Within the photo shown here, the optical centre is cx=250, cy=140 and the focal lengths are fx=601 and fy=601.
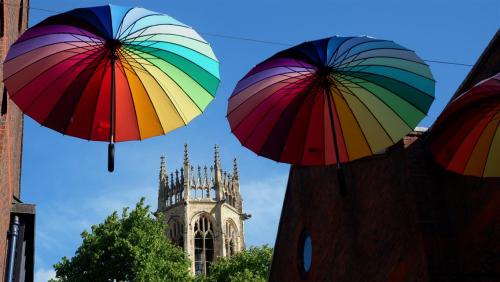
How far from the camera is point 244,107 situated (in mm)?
8023

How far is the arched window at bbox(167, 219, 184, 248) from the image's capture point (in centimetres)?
8178

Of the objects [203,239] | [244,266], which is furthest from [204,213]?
[244,266]

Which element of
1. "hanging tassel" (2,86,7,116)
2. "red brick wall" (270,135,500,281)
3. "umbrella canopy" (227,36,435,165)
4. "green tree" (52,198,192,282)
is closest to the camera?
"umbrella canopy" (227,36,435,165)

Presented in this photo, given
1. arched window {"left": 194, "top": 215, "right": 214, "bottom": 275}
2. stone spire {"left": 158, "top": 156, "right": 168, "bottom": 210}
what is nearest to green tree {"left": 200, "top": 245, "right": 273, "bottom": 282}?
arched window {"left": 194, "top": 215, "right": 214, "bottom": 275}

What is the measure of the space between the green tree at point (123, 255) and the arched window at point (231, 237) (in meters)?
39.1

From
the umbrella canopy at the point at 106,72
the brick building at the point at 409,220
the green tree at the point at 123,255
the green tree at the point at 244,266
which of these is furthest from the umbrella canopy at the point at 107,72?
the green tree at the point at 244,266

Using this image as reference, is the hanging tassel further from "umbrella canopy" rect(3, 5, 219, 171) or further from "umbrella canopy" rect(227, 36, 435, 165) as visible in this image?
"umbrella canopy" rect(227, 36, 435, 165)

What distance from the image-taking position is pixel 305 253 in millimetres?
19625

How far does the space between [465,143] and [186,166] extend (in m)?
77.6

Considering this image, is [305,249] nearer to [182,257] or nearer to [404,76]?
[404,76]

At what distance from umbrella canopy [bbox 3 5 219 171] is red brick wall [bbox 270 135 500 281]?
6.96 metres

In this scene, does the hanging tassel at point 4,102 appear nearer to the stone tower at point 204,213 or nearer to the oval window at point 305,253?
the oval window at point 305,253

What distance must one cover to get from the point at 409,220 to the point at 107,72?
8.88 meters

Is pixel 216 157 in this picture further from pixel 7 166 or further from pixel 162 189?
pixel 7 166
